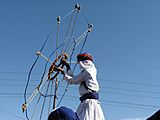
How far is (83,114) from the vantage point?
348 cm

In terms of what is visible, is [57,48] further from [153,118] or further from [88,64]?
[153,118]

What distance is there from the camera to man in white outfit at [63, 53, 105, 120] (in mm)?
3492

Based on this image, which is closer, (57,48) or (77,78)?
(77,78)

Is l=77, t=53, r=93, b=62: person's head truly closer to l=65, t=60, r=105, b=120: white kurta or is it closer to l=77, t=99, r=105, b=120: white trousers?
l=65, t=60, r=105, b=120: white kurta

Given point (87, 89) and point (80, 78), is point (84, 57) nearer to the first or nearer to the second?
point (80, 78)

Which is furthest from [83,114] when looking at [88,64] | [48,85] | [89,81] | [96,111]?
[48,85]

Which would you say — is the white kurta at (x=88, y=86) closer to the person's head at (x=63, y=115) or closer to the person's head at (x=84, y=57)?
the person's head at (x=84, y=57)

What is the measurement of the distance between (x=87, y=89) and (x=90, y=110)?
273mm

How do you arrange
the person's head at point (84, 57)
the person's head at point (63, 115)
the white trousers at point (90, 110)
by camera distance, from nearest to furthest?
the person's head at point (63, 115)
the white trousers at point (90, 110)
the person's head at point (84, 57)

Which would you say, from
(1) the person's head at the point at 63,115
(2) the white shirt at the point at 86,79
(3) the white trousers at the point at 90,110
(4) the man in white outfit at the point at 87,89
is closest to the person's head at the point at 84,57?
(4) the man in white outfit at the point at 87,89

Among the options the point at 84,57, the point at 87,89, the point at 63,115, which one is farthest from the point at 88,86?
the point at 63,115

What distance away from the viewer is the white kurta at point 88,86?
137 inches

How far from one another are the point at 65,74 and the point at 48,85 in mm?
878

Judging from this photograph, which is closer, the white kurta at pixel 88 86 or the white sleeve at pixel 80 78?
the white kurta at pixel 88 86
